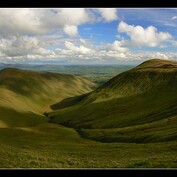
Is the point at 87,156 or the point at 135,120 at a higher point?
the point at 87,156

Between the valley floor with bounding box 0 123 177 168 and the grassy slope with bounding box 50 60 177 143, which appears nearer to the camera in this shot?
the valley floor with bounding box 0 123 177 168

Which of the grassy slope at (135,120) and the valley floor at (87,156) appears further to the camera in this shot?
the grassy slope at (135,120)

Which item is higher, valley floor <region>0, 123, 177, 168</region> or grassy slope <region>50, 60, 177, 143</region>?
valley floor <region>0, 123, 177, 168</region>

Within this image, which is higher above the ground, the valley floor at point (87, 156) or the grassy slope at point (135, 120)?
the valley floor at point (87, 156)

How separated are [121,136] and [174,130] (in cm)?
2427

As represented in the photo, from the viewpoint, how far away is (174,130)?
3728 inches

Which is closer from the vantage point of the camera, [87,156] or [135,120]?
[87,156]
